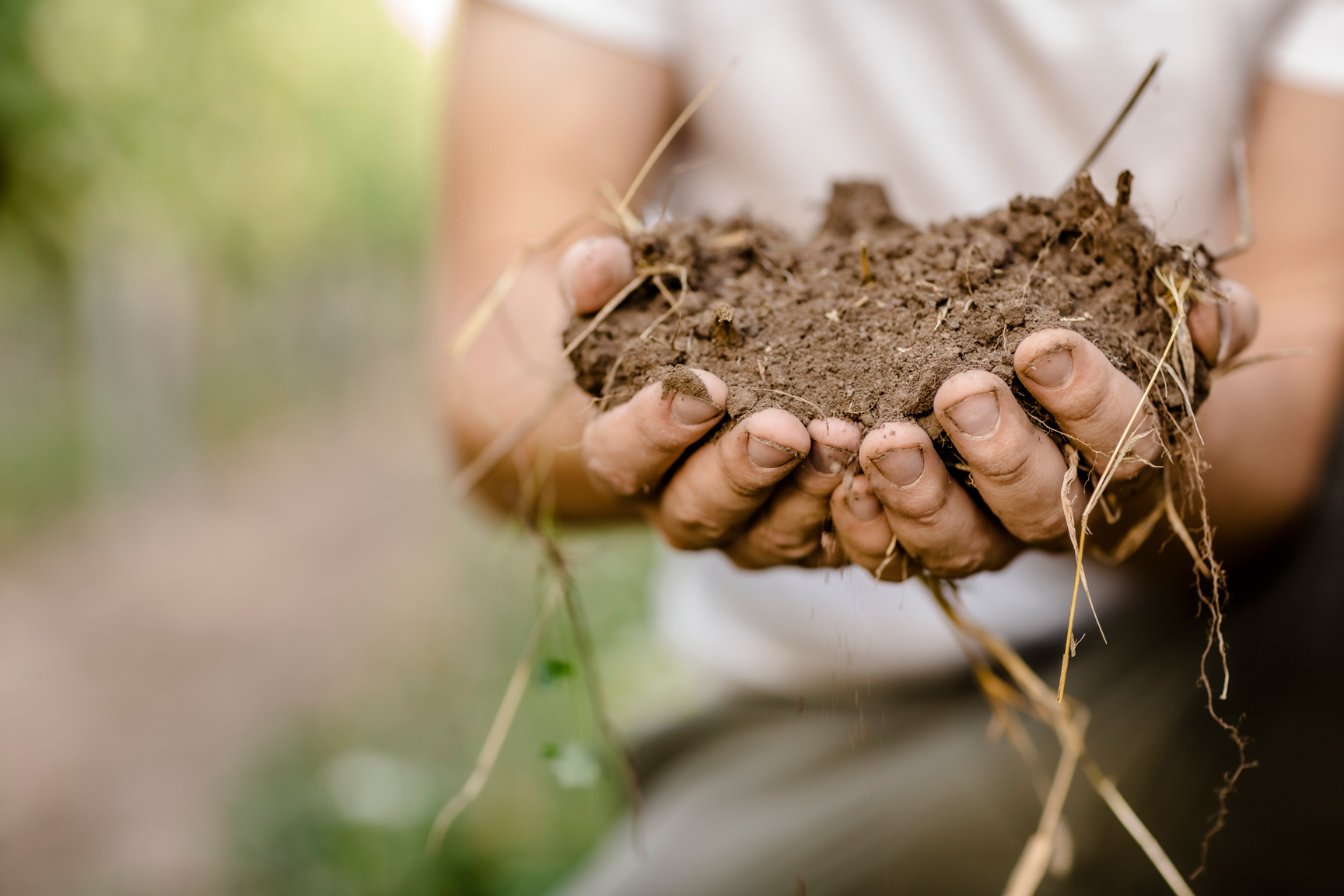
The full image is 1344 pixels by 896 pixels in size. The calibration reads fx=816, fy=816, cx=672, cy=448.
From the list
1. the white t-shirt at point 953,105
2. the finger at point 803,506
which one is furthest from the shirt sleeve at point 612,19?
the finger at point 803,506

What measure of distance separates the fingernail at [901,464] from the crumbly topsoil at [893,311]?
0.15 feet

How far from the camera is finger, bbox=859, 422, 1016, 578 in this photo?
77cm

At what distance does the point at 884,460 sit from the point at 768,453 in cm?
11

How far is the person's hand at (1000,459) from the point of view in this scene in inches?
29.4

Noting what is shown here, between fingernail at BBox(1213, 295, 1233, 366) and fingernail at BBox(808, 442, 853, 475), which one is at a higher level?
fingernail at BBox(808, 442, 853, 475)

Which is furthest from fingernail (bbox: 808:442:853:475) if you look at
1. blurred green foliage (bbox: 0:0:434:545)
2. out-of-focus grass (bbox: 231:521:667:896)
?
blurred green foliage (bbox: 0:0:434:545)

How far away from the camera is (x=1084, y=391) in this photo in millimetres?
750

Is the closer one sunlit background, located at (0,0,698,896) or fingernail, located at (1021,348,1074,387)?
fingernail, located at (1021,348,1074,387)

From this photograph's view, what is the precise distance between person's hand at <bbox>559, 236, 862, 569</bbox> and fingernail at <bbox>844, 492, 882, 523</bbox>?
2 cm

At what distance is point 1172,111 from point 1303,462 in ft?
2.31

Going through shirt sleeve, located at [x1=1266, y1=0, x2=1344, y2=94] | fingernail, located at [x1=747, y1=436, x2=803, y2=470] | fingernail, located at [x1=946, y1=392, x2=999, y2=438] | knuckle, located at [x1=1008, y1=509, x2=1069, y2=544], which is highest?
shirt sleeve, located at [x1=1266, y1=0, x2=1344, y2=94]

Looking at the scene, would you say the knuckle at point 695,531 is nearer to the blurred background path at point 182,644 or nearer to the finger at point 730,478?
the finger at point 730,478

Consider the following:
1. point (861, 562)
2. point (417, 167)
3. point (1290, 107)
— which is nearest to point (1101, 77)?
point (1290, 107)

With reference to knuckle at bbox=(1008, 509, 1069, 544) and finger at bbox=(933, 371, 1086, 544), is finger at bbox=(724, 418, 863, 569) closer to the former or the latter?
finger at bbox=(933, 371, 1086, 544)
